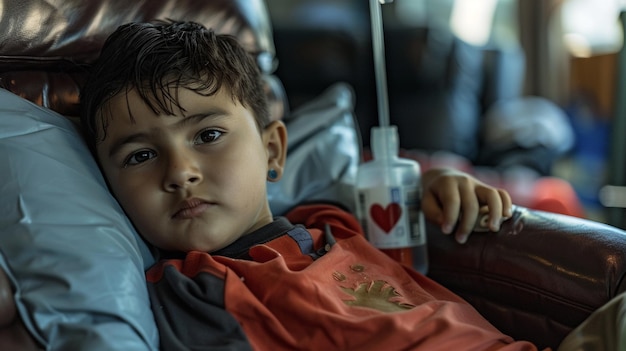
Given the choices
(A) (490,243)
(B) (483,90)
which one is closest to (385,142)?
(A) (490,243)

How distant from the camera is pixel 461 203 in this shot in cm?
119

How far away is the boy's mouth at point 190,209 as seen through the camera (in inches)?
39.9

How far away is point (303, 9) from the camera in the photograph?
3283 mm

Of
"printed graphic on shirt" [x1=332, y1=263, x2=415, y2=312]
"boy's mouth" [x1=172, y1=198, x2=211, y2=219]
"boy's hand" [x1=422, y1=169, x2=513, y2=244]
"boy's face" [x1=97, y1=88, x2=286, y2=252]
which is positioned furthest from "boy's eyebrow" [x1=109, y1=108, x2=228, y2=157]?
"boy's hand" [x1=422, y1=169, x2=513, y2=244]

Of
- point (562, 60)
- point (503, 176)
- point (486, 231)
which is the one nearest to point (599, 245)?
point (486, 231)

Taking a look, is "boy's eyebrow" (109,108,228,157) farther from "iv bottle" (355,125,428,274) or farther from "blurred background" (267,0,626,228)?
"blurred background" (267,0,626,228)

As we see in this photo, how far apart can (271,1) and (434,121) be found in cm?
99

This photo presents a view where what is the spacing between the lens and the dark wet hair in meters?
1.03

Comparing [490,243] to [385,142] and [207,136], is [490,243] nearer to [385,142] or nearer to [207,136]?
[385,142]

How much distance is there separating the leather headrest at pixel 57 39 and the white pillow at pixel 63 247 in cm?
13

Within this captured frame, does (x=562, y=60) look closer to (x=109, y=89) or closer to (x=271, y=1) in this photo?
(x=271, y=1)

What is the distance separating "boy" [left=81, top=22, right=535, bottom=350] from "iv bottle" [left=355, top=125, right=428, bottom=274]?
0.16ft

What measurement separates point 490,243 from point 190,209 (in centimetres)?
47

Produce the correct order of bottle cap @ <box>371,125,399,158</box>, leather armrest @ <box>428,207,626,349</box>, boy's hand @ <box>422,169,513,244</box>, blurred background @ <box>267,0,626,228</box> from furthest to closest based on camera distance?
blurred background @ <box>267,0,626,228</box>
bottle cap @ <box>371,125,399,158</box>
boy's hand @ <box>422,169,513,244</box>
leather armrest @ <box>428,207,626,349</box>
